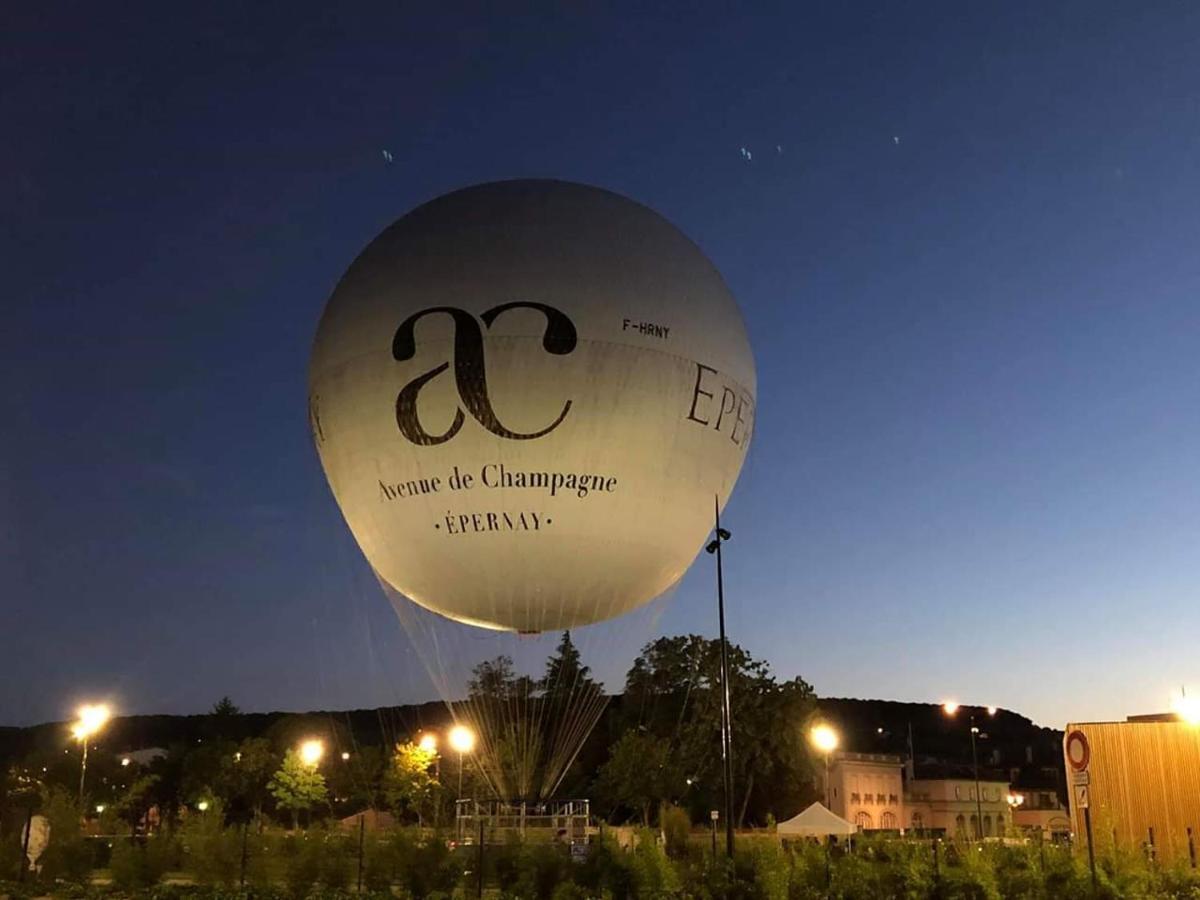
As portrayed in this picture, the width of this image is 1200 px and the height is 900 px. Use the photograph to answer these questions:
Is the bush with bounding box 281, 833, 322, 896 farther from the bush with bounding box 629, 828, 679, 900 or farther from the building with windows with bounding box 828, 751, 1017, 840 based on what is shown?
the building with windows with bounding box 828, 751, 1017, 840

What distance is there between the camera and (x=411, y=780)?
A: 249ft

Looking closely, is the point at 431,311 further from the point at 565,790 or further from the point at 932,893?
the point at 565,790

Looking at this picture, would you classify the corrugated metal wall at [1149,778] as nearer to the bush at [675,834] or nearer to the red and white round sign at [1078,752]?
the bush at [675,834]

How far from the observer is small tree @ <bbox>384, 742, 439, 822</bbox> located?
7525 cm

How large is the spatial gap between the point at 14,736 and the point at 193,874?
203m

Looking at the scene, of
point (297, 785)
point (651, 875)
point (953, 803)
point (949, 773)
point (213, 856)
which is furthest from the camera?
point (949, 773)

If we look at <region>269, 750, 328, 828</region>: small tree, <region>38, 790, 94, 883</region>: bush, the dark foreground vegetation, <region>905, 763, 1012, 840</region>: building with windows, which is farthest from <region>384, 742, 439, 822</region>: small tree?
the dark foreground vegetation

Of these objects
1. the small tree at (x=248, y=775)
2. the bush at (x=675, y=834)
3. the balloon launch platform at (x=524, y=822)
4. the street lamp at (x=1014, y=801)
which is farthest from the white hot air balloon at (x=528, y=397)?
the street lamp at (x=1014, y=801)

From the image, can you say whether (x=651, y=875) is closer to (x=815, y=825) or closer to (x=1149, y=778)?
(x=1149, y=778)

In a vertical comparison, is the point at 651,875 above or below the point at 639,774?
below

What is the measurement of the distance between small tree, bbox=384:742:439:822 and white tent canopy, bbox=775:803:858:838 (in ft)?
126

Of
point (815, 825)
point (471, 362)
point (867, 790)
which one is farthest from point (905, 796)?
point (471, 362)

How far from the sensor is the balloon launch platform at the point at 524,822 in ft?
80.8

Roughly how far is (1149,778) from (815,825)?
52.8ft
